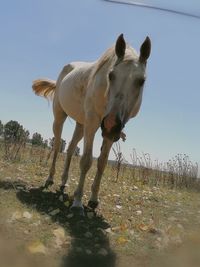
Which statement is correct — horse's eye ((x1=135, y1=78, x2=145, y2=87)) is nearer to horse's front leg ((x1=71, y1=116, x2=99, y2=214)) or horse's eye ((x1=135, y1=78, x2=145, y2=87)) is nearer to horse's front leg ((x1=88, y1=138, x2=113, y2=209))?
horse's front leg ((x1=71, y1=116, x2=99, y2=214))

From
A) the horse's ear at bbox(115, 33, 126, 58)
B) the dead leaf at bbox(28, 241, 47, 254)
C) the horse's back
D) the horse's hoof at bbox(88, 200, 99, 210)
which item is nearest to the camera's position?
the dead leaf at bbox(28, 241, 47, 254)

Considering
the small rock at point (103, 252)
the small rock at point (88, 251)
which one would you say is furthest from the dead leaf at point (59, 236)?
the small rock at point (103, 252)

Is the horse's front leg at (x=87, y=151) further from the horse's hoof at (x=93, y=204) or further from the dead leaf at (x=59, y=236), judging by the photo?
the dead leaf at (x=59, y=236)

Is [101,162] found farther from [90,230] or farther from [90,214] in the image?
[90,230]

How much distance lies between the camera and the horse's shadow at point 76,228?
117 inches

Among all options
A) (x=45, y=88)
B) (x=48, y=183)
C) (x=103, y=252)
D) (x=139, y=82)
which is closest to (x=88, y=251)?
(x=103, y=252)

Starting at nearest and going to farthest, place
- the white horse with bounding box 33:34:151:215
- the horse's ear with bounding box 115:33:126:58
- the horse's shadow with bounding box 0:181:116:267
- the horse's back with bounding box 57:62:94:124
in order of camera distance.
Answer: the horse's shadow with bounding box 0:181:116:267 → the white horse with bounding box 33:34:151:215 → the horse's ear with bounding box 115:33:126:58 → the horse's back with bounding box 57:62:94:124

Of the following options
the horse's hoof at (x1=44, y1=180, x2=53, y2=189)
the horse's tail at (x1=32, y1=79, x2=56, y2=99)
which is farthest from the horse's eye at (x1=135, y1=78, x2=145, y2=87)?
the horse's tail at (x1=32, y1=79, x2=56, y2=99)

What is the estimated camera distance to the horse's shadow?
296 centimetres

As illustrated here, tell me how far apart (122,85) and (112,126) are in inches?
22.9

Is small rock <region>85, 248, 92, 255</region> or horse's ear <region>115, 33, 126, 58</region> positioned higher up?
horse's ear <region>115, 33, 126, 58</region>

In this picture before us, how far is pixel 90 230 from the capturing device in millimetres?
4406

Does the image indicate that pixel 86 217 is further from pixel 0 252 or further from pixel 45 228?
pixel 0 252

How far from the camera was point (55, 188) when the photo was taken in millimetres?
6996
